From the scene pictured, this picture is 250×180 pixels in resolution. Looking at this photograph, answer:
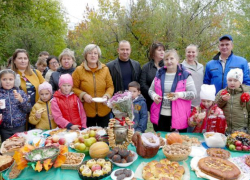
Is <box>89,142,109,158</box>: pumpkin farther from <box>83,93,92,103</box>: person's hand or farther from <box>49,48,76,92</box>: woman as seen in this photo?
<box>49,48,76,92</box>: woman

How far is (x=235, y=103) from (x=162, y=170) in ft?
6.31

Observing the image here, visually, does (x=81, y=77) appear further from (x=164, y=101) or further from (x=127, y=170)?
(x=127, y=170)

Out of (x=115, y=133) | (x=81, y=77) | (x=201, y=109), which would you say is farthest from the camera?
(x=81, y=77)

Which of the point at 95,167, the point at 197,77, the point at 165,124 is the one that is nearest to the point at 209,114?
the point at 165,124

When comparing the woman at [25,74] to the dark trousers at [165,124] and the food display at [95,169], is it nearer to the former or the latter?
the food display at [95,169]

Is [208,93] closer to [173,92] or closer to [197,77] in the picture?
[173,92]

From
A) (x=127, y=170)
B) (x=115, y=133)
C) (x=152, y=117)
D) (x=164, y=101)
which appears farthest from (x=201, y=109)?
(x=127, y=170)

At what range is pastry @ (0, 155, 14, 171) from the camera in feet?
7.54

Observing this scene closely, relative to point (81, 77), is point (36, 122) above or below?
below

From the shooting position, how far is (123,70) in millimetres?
4473

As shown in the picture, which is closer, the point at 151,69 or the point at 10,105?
the point at 10,105

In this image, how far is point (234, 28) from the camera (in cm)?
948

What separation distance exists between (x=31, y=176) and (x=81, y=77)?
2100 millimetres

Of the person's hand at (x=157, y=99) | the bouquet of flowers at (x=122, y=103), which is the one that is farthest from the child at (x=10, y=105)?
the person's hand at (x=157, y=99)
